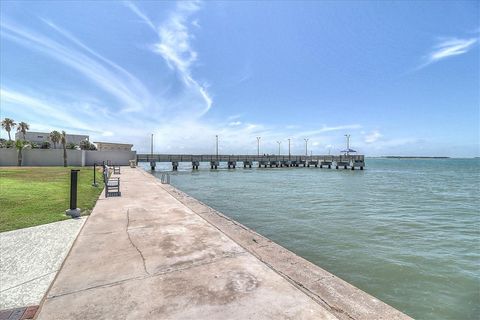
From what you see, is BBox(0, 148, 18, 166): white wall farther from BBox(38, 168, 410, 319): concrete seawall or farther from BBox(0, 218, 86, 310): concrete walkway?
BBox(38, 168, 410, 319): concrete seawall

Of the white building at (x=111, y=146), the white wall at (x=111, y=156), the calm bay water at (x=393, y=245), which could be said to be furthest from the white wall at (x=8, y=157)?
the calm bay water at (x=393, y=245)

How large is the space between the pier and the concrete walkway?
4753 centimetres

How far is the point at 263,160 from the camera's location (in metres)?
70.4

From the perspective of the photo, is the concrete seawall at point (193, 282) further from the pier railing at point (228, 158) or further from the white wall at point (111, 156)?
the pier railing at point (228, 158)

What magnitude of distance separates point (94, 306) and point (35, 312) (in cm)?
63

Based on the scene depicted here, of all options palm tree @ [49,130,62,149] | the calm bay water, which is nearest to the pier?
palm tree @ [49,130,62,149]

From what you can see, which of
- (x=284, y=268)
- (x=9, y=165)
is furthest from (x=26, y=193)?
(x=9, y=165)

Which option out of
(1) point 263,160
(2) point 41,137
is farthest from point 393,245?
(2) point 41,137

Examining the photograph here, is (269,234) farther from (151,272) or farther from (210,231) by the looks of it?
(151,272)

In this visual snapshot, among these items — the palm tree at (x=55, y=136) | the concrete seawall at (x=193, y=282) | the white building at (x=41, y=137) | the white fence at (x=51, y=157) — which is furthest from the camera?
the white building at (x=41, y=137)

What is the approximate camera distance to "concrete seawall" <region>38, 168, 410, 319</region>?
314 centimetres

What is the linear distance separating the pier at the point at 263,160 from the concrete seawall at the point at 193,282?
49106 millimetres

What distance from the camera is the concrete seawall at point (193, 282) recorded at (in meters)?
3.14

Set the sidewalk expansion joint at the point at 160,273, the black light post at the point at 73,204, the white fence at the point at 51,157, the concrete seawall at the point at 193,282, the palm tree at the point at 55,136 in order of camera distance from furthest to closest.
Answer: the palm tree at the point at 55,136
the white fence at the point at 51,157
the black light post at the point at 73,204
the sidewalk expansion joint at the point at 160,273
the concrete seawall at the point at 193,282
